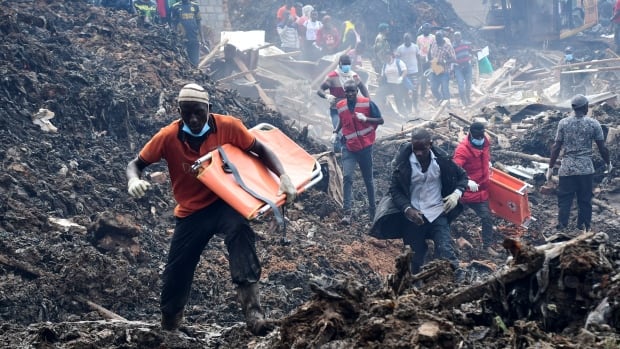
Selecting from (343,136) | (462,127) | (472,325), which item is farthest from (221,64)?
(472,325)

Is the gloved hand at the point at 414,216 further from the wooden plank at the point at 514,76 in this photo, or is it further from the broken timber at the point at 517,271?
the wooden plank at the point at 514,76

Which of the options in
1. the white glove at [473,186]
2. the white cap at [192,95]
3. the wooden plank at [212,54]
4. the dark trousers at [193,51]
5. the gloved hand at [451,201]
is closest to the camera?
the white cap at [192,95]

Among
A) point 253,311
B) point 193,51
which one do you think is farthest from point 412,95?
point 253,311

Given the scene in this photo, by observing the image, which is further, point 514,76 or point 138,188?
point 514,76

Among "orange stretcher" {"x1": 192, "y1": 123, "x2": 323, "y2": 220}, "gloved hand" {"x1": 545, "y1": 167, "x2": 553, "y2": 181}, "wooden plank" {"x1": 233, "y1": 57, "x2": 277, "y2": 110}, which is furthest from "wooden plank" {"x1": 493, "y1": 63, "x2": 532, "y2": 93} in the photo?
"orange stretcher" {"x1": 192, "y1": 123, "x2": 323, "y2": 220}

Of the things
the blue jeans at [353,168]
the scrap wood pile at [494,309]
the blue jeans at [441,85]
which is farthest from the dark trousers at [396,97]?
the scrap wood pile at [494,309]

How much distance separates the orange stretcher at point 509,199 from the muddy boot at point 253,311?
5716mm

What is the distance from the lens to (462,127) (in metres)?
16.0

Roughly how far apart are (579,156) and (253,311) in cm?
669

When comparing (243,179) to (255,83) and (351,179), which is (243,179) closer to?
(351,179)

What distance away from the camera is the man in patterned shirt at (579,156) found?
36.3 ft

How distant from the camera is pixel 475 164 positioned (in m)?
10.6

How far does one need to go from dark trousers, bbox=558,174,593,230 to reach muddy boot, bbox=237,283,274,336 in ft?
22.0

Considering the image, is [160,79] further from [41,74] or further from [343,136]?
[343,136]
